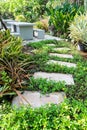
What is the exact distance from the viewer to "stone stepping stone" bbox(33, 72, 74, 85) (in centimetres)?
315

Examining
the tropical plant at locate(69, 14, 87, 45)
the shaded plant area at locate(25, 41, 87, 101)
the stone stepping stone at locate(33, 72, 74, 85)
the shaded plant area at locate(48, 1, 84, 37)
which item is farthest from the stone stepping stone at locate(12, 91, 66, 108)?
the shaded plant area at locate(48, 1, 84, 37)

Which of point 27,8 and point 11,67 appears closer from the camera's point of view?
point 11,67

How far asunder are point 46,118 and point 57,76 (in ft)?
4.09

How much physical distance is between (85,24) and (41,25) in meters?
3.90

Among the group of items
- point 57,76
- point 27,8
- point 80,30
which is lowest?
point 27,8

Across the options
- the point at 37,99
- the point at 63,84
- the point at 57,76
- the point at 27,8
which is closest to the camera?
the point at 37,99

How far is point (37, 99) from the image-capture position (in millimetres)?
2609

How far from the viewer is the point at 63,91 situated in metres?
2.82

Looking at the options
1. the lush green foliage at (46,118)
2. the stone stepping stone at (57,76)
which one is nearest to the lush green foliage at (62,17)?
the stone stepping stone at (57,76)

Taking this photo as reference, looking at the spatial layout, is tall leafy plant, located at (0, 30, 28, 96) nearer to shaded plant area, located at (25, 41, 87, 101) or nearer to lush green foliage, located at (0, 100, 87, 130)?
shaded plant area, located at (25, 41, 87, 101)

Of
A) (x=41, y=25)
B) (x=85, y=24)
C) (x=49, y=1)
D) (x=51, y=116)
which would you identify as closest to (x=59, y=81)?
(x=51, y=116)

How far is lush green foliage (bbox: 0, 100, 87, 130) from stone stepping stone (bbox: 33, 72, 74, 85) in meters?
0.86

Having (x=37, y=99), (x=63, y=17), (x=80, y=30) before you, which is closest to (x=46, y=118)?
(x=37, y=99)

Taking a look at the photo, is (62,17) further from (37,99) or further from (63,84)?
(37,99)
